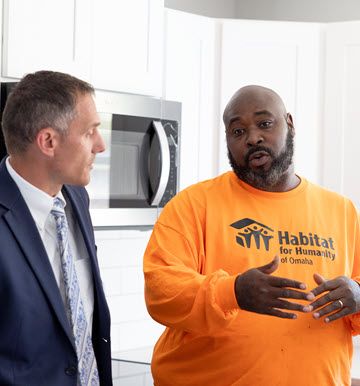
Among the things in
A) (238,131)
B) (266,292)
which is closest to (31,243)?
(266,292)

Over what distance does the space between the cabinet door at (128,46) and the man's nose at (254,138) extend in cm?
98

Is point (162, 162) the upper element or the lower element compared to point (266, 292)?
upper

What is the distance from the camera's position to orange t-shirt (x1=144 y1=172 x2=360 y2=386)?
66.8 inches

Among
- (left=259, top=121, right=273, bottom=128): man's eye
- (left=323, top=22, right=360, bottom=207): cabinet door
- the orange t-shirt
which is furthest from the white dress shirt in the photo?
(left=323, top=22, right=360, bottom=207): cabinet door

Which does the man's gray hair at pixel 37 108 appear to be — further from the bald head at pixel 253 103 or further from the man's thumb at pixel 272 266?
the man's thumb at pixel 272 266

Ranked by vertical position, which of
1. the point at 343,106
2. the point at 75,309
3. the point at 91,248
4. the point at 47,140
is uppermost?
the point at 343,106

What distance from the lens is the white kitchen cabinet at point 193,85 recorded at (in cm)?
319

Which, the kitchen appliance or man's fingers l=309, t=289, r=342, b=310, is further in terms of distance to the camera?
the kitchen appliance

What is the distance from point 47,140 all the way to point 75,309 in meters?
0.36

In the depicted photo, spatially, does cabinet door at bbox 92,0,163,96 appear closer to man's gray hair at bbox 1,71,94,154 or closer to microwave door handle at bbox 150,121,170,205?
microwave door handle at bbox 150,121,170,205

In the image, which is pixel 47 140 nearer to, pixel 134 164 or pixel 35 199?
pixel 35 199

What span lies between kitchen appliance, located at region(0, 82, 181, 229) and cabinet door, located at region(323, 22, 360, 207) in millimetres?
928

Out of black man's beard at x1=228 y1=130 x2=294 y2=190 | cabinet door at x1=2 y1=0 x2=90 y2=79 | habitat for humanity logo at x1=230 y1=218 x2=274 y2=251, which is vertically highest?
cabinet door at x1=2 y1=0 x2=90 y2=79

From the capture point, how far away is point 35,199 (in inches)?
64.4
